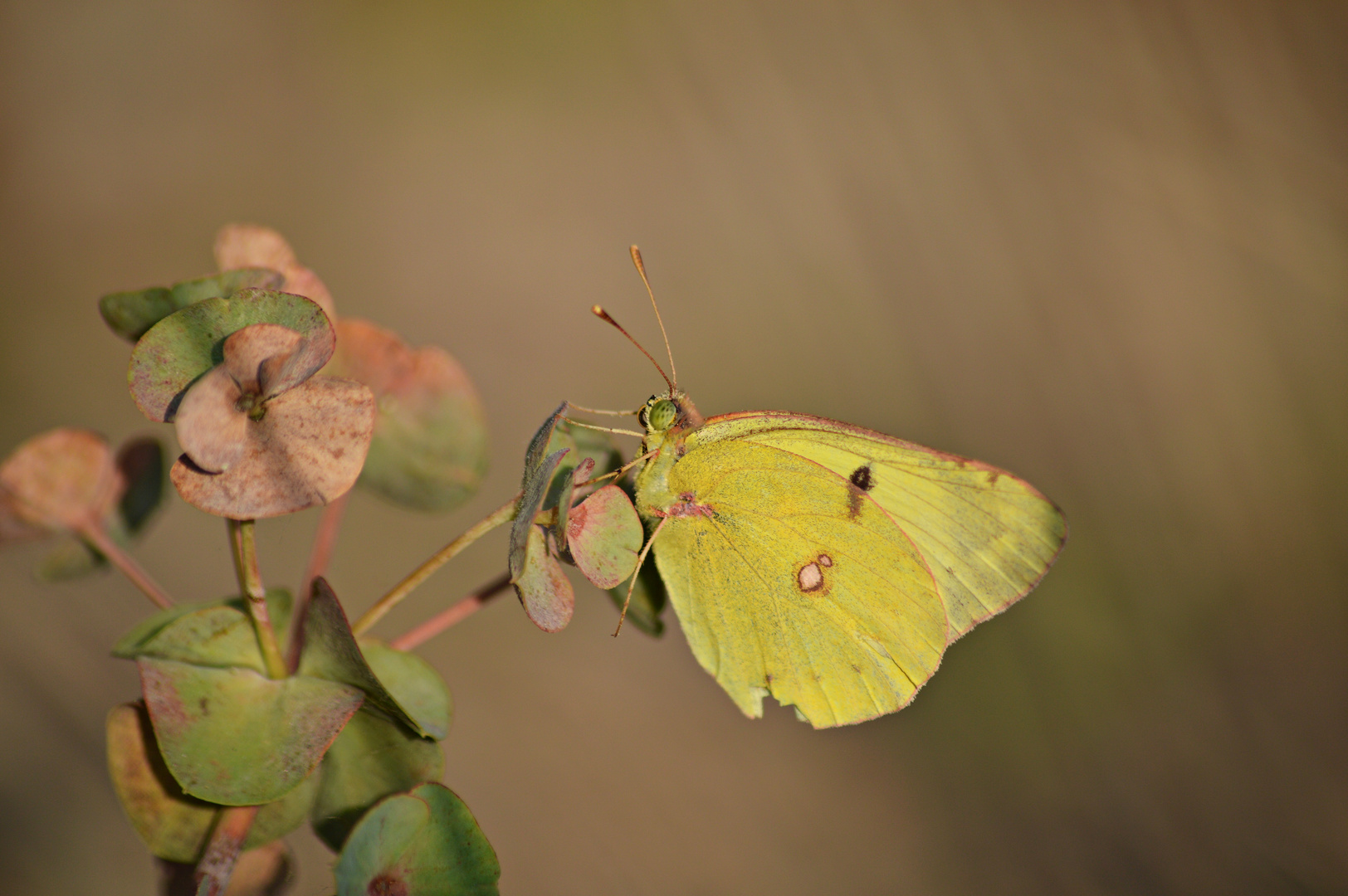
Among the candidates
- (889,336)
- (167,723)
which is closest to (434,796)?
(167,723)

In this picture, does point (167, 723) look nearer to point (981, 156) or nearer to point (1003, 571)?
point (1003, 571)

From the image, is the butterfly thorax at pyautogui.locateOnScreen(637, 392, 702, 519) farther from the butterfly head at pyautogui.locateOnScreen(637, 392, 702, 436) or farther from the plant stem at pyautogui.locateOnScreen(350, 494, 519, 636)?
the plant stem at pyautogui.locateOnScreen(350, 494, 519, 636)

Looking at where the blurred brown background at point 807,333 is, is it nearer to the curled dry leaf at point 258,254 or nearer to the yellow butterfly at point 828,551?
the yellow butterfly at point 828,551

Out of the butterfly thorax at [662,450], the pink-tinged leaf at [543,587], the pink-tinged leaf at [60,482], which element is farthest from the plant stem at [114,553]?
the butterfly thorax at [662,450]

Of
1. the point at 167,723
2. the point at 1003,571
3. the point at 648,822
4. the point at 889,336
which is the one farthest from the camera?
the point at 889,336

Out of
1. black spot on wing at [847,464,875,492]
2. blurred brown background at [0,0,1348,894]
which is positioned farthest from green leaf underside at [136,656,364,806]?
blurred brown background at [0,0,1348,894]

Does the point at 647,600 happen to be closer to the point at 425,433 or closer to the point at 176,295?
the point at 425,433
